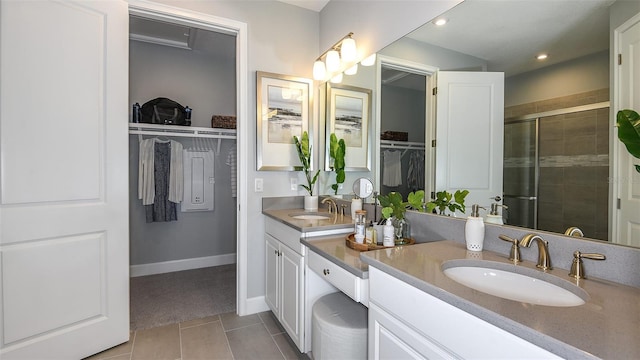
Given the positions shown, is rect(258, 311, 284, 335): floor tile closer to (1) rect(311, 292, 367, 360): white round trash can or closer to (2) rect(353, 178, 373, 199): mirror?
(1) rect(311, 292, 367, 360): white round trash can

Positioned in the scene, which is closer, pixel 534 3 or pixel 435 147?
pixel 534 3

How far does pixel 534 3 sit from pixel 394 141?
3.23 feet

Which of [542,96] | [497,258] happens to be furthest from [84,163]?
[542,96]

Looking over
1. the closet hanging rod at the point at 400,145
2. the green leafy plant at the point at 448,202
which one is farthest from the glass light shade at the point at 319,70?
the green leafy plant at the point at 448,202

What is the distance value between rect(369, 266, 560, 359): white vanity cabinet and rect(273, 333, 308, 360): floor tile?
0.90 metres

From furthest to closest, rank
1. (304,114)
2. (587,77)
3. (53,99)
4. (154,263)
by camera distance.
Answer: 1. (154,263)
2. (304,114)
3. (53,99)
4. (587,77)

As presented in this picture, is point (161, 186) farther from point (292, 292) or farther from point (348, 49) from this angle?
point (348, 49)

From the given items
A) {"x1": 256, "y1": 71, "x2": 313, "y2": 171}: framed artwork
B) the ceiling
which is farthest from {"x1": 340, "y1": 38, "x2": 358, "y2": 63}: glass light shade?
the ceiling

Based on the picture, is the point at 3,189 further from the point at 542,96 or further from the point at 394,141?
the point at 542,96

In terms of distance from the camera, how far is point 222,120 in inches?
140

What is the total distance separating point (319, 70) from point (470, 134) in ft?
5.15

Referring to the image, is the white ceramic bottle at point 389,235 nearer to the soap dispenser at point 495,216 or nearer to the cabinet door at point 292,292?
the soap dispenser at point 495,216

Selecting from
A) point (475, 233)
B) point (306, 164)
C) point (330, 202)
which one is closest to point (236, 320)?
point (330, 202)

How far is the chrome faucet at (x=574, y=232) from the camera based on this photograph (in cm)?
106
